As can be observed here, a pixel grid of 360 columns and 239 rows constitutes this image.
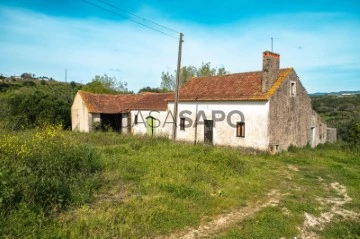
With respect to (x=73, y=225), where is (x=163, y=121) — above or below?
above

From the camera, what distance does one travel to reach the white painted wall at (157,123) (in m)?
22.0

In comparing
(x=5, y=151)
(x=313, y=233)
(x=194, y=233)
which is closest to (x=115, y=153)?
(x=5, y=151)

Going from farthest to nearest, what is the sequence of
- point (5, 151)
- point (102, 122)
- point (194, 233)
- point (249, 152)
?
point (102, 122) → point (249, 152) → point (5, 151) → point (194, 233)

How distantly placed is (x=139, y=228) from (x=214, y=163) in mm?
5977

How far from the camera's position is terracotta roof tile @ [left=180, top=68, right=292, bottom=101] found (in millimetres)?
17328

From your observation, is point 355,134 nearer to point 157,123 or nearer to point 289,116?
→ point 289,116

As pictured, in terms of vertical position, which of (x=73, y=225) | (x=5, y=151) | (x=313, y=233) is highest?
(x=5, y=151)

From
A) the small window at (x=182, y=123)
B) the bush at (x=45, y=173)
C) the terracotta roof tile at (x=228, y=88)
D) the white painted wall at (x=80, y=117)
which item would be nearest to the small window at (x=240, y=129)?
the terracotta roof tile at (x=228, y=88)

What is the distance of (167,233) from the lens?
6020mm

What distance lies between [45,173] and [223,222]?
4472 mm

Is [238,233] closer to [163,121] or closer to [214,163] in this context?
[214,163]

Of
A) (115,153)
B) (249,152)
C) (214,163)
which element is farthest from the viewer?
(249,152)

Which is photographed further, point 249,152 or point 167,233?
point 249,152

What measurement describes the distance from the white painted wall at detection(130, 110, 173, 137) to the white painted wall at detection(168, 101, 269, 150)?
1713mm
